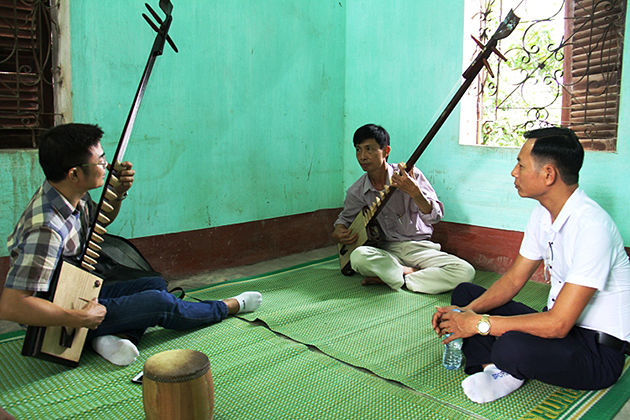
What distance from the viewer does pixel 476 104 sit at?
4.11 m

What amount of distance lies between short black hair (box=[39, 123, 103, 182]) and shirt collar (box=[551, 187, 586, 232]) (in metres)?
1.96

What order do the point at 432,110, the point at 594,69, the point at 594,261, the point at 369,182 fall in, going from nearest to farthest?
the point at 594,261 → the point at 594,69 → the point at 369,182 → the point at 432,110

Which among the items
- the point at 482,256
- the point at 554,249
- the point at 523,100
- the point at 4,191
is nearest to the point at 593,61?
the point at 523,100

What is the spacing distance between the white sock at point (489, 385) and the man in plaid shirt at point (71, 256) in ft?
4.56

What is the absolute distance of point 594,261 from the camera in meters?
2.02

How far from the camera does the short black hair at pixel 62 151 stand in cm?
232

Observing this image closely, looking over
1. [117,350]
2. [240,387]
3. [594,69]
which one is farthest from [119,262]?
[594,69]

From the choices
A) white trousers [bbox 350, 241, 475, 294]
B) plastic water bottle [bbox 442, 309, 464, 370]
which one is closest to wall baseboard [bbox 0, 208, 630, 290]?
white trousers [bbox 350, 241, 475, 294]

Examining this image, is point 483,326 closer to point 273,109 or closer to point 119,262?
point 119,262

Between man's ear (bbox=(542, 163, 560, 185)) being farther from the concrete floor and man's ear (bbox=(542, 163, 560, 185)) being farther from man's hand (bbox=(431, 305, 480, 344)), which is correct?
the concrete floor

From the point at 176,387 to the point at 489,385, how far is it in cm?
124

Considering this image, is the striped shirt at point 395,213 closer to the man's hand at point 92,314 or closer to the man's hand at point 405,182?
the man's hand at point 405,182

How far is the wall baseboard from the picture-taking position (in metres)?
3.85

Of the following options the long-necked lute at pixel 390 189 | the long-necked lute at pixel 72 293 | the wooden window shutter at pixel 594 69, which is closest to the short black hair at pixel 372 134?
the long-necked lute at pixel 390 189
